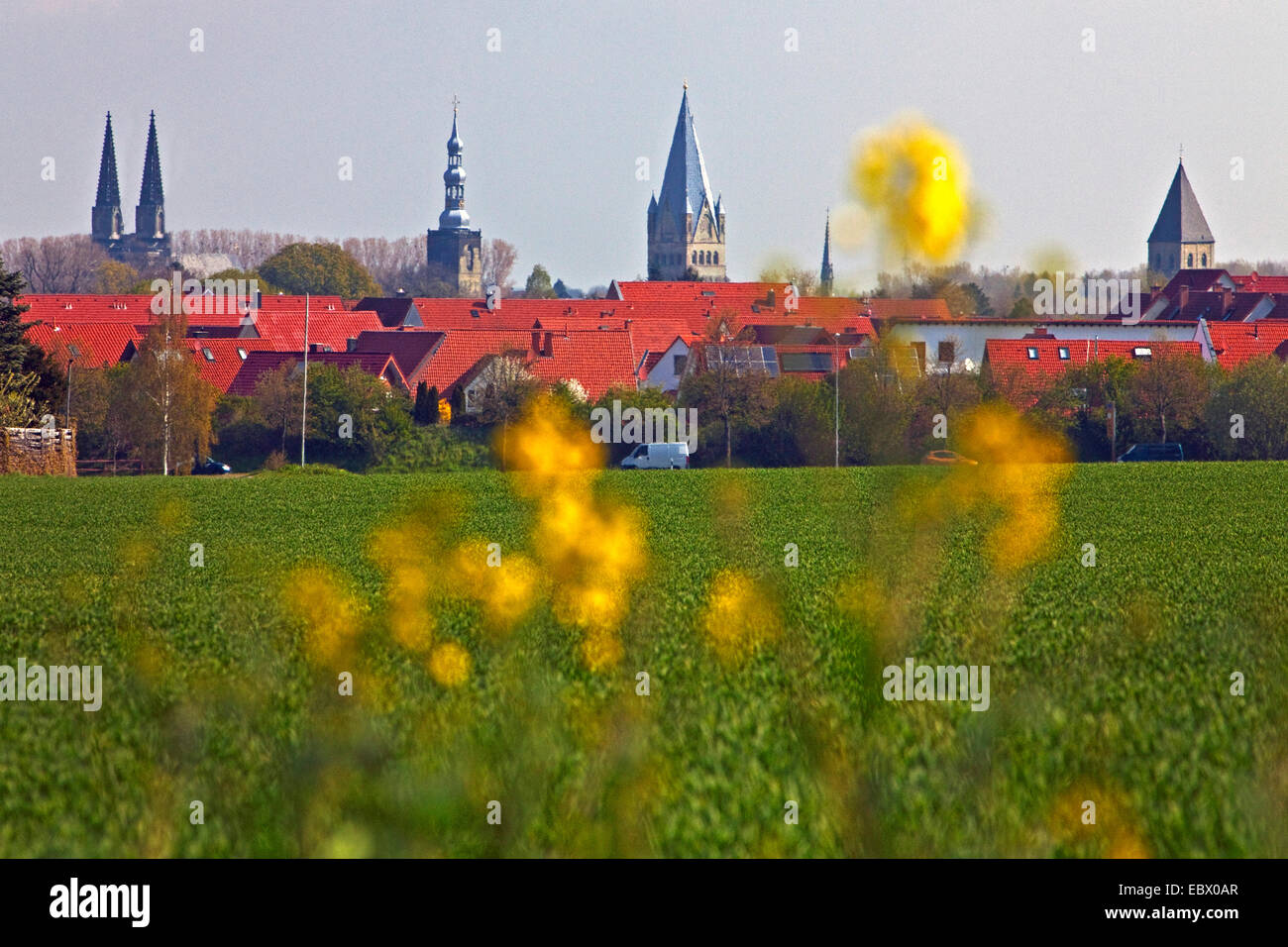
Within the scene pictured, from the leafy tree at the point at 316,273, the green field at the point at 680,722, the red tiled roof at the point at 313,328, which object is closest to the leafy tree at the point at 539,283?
the leafy tree at the point at 316,273

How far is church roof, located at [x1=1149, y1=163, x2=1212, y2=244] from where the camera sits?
168 m

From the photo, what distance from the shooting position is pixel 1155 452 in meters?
62.2

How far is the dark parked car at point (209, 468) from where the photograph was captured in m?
64.4

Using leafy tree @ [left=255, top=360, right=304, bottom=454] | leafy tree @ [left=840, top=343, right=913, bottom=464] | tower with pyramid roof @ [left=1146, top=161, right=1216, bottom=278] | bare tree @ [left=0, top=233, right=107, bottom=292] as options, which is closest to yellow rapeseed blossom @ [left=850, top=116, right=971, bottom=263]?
leafy tree @ [left=840, top=343, right=913, bottom=464]

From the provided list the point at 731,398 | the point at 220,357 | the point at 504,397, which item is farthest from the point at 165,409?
the point at 731,398

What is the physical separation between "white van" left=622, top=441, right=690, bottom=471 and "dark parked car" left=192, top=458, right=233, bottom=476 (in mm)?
15969

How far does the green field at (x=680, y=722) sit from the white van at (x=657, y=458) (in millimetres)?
40363

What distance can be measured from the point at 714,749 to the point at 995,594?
9.32 meters

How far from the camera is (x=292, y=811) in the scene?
771 cm

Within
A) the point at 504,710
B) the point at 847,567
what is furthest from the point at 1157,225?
the point at 504,710

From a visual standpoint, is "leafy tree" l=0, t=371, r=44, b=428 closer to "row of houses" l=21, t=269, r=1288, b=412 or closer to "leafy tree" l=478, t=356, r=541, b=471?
"row of houses" l=21, t=269, r=1288, b=412

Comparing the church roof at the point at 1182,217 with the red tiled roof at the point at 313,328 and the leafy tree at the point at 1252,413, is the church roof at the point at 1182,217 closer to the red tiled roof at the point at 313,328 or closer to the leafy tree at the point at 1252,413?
the red tiled roof at the point at 313,328
